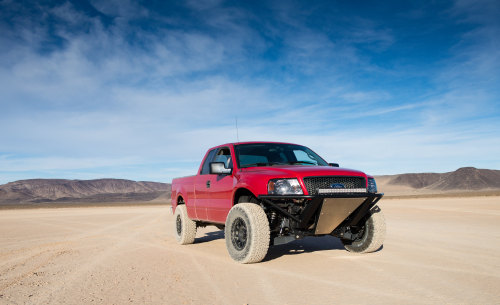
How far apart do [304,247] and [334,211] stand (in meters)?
2.40

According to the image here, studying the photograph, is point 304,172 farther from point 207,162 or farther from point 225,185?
point 207,162

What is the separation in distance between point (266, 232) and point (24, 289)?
3.15 metres

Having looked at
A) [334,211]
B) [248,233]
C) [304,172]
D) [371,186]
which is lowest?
[248,233]

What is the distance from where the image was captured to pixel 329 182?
5.50 m

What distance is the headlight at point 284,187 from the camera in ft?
17.7

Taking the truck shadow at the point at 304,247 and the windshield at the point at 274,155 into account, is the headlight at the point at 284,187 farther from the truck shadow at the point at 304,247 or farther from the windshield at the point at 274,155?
the truck shadow at the point at 304,247

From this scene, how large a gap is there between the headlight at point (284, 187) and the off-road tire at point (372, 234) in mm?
1777

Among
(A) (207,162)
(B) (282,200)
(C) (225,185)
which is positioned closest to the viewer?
(B) (282,200)

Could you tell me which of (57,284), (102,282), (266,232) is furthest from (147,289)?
(266,232)

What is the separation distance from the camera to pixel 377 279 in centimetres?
479

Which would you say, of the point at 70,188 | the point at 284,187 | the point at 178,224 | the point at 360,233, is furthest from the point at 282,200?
the point at 70,188

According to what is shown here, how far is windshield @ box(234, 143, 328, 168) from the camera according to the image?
684 centimetres

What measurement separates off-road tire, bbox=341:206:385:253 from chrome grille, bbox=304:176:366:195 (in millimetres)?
883

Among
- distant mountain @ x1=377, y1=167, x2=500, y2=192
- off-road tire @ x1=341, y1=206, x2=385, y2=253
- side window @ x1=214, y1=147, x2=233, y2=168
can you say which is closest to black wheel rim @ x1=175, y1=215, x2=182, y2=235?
side window @ x1=214, y1=147, x2=233, y2=168
